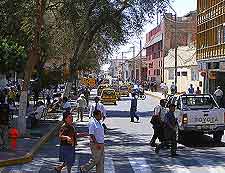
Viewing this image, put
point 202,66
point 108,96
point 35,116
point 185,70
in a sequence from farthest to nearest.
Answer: point 185,70
point 202,66
point 108,96
point 35,116

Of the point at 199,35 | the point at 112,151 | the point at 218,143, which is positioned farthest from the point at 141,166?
the point at 199,35

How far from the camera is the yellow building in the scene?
158ft

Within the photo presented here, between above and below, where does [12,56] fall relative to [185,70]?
above

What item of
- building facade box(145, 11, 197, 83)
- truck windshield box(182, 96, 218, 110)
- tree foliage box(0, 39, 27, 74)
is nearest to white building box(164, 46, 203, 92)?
building facade box(145, 11, 197, 83)

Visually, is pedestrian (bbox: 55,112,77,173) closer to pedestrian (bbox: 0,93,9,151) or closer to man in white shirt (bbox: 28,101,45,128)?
pedestrian (bbox: 0,93,9,151)

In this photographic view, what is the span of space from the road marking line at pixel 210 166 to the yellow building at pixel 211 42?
30.1 m

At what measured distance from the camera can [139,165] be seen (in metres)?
16.2

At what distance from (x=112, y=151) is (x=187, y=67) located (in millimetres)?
53779

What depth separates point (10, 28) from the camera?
27.1 metres

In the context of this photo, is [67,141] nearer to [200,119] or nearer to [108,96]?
[200,119]

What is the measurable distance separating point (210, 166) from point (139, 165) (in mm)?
1888

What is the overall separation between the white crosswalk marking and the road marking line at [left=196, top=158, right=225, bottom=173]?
5.01ft

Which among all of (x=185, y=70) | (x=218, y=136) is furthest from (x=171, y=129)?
(x=185, y=70)

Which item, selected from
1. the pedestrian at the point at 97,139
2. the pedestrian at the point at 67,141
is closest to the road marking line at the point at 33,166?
the pedestrian at the point at 67,141
